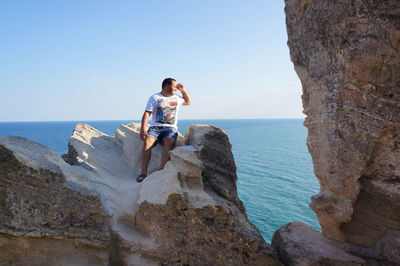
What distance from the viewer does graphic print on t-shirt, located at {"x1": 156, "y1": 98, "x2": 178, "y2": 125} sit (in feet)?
16.4

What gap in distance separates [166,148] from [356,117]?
2.74 meters

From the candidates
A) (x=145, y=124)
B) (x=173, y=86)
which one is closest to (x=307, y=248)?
(x=145, y=124)

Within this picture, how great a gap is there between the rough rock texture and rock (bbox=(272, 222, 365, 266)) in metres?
0.23

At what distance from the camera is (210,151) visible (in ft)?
15.0

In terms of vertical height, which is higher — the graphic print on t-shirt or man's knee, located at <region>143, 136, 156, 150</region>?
the graphic print on t-shirt

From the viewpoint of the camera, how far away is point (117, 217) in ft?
12.9

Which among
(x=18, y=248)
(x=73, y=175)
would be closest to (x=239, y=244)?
(x=73, y=175)

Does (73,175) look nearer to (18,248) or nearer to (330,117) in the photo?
(18,248)

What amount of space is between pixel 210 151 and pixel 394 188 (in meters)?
2.49

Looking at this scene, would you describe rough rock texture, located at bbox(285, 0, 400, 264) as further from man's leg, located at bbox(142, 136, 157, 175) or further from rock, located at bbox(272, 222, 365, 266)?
man's leg, located at bbox(142, 136, 157, 175)

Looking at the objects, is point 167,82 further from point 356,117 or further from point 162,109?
point 356,117

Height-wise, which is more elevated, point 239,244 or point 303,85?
point 303,85

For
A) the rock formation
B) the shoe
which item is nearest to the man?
the shoe

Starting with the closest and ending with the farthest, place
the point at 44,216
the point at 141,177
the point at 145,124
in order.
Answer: the point at 44,216, the point at 141,177, the point at 145,124
